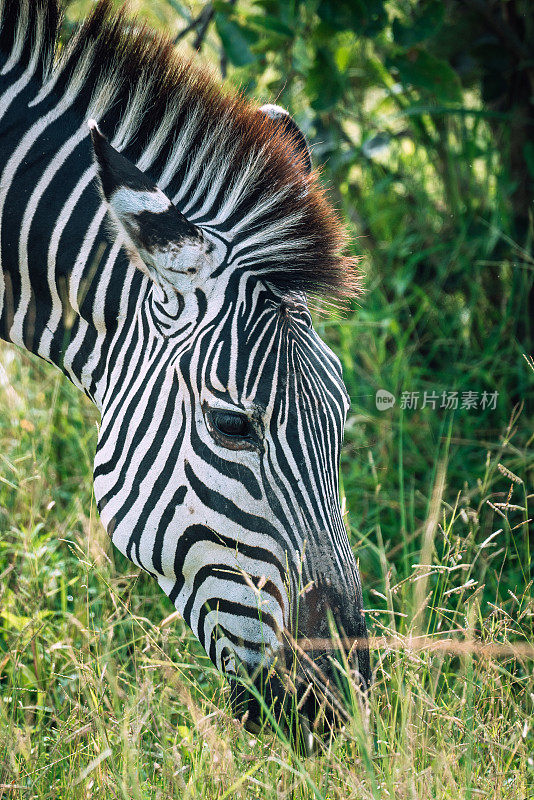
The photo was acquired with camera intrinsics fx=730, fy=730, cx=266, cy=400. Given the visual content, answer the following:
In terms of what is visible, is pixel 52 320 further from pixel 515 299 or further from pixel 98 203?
pixel 515 299

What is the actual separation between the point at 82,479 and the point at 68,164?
6.45 ft

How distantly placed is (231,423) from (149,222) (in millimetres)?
615

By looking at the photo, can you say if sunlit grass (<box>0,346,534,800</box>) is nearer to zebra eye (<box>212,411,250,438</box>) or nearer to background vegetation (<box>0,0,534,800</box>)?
background vegetation (<box>0,0,534,800</box>)

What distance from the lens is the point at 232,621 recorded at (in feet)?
6.61

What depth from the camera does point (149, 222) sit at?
2.07 meters

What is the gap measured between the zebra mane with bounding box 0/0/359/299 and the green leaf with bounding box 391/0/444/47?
1922mm

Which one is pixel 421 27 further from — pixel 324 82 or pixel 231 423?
pixel 231 423

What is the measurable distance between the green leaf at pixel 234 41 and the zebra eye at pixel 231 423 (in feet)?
8.76

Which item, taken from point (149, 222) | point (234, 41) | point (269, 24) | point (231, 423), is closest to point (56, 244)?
point (149, 222)

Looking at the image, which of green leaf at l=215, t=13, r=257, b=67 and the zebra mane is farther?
green leaf at l=215, t=13, r=257, b=67

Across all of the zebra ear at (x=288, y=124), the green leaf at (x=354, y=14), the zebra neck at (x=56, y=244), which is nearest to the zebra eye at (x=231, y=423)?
the zebra neck at (x=56, y=244)

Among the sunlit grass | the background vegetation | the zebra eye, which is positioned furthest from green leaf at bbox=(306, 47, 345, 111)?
the zebra eye

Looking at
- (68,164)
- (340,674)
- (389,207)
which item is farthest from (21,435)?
(389,207)

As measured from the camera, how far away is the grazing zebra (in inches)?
78.5
